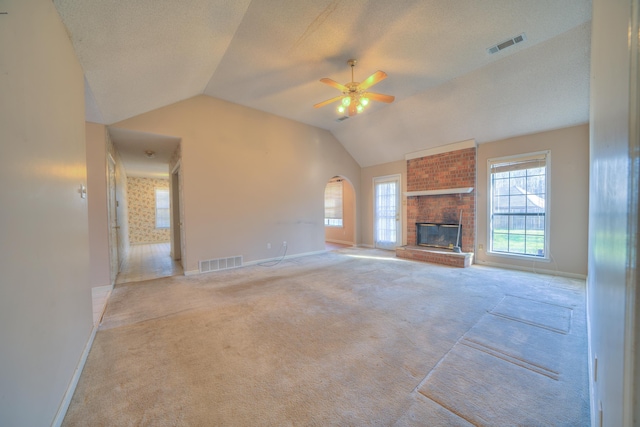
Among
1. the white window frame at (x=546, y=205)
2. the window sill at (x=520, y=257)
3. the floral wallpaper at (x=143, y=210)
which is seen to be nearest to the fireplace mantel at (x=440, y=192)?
the white window frame at (x=546, y=205)

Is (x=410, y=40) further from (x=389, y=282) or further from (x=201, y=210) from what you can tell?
(x=201, y=210)

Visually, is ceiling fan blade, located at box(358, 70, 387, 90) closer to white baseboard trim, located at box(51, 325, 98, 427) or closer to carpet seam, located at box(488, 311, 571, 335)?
carpet seam, located at box(488, 311, 571, 335)

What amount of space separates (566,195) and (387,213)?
3.76 meters

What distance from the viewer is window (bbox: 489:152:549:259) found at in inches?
177

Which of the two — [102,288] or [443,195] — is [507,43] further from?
[102,288]

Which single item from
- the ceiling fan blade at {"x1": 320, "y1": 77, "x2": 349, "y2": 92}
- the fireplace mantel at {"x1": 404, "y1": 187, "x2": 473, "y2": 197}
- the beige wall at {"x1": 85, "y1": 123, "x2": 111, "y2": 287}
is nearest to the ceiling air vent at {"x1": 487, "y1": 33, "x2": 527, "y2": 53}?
the ceiling fan blade at {"x1": 320, "y1": 77, "x2": 349, "y2": 92}

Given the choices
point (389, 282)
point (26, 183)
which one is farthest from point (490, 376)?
point (26, 183)

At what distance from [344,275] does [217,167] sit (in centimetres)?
329

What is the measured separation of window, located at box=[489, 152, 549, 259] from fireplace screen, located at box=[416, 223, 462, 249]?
0.71 m

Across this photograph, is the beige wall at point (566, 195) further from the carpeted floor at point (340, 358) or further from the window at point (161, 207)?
the window at point (161, 207)

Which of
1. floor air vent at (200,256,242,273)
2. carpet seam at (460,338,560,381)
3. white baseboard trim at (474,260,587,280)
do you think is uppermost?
floor air vent at (200,256,242,273)

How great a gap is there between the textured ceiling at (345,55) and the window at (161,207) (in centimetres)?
667

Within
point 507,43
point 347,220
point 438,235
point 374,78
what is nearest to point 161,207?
point 347,220

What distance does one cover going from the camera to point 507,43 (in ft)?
10.5
